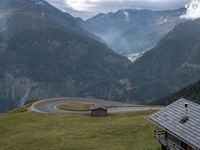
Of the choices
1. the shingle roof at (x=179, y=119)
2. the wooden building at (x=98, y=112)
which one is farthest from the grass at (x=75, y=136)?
the wooden building at (x=98, y=112)

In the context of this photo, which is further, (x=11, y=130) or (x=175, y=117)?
→ (x=11, y=130)

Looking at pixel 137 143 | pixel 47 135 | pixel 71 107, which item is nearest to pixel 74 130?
pixel 47 135

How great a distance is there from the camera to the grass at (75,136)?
255 ft

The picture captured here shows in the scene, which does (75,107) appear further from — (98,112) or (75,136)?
(75,136)

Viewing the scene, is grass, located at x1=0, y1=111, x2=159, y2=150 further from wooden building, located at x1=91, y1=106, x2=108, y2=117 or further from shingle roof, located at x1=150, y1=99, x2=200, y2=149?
wooden building, located at x1=91, y1=106, x2=108, y2=117

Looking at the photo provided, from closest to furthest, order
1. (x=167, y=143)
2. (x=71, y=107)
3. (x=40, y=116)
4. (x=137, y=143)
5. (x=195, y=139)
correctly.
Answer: (x=195, y=139)
(x=167, y=143)
(x=137, y=143)
(x=40, y=116)
(x=71, y=107)

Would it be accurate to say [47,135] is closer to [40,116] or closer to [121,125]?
[121,125]

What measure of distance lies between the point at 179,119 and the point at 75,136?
3633 cm

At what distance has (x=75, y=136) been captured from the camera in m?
88.7

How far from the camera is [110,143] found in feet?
262

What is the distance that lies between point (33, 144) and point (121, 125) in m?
22.8

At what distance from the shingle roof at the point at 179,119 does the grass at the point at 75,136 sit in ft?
35.1

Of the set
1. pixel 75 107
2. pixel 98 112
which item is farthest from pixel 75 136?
pixel 75 107

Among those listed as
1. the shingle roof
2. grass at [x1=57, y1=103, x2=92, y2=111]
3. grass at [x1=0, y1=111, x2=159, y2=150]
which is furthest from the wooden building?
the shingle roof
